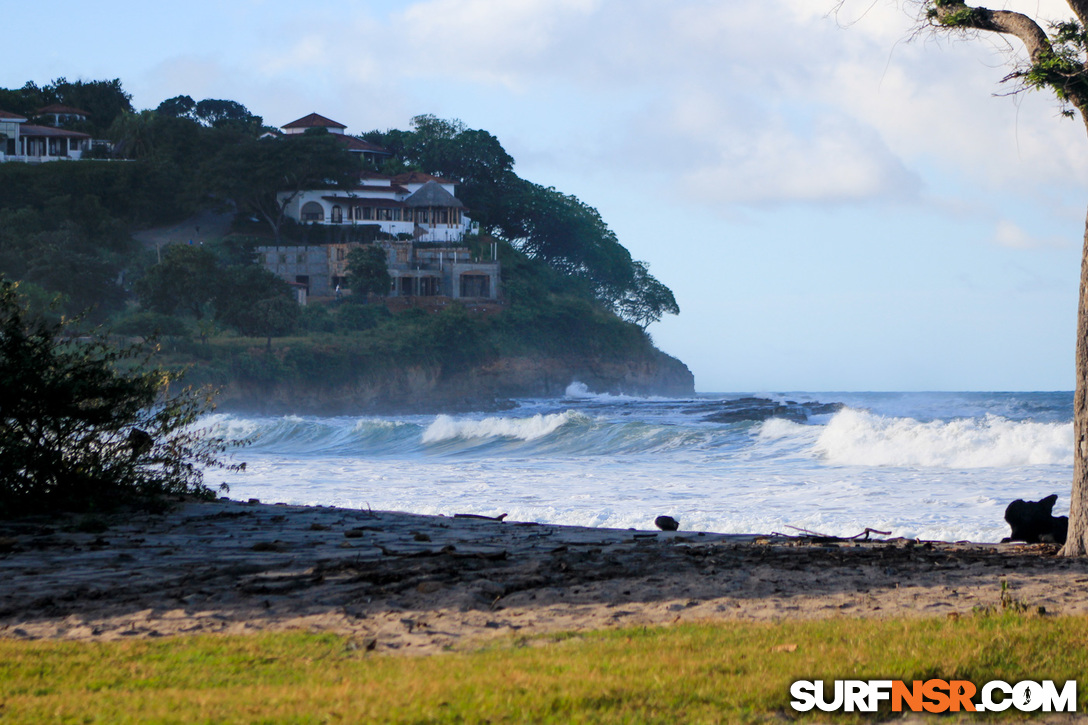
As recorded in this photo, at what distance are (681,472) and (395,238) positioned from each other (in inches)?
2222

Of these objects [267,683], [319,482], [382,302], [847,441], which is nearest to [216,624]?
[267,683]

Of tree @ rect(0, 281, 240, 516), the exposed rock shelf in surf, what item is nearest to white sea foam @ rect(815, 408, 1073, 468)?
tree @ rect(0, 281, 240, 516)

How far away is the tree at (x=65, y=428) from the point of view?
473 inches

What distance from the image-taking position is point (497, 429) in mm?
34375

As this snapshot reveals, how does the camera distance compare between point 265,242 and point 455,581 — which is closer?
point 455,581

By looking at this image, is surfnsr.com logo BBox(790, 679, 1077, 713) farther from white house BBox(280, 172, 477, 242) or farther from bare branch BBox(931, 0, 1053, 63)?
white house BBox(280, 172, 477, 242)

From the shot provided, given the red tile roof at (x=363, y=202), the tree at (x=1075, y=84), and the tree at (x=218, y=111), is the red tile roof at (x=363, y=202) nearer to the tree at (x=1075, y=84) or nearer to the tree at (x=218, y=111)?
the tree at (x=218, y=111)

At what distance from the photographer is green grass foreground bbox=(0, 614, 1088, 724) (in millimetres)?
4617

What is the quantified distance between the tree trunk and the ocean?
132 inches

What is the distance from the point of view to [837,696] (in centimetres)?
499

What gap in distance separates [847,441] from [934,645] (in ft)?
67.2

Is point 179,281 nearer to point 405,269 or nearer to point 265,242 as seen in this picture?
point 265,242

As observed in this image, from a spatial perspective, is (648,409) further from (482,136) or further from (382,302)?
(482,136)

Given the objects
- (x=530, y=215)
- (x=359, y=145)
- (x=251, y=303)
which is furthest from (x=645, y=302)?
(x=251, y=303)
